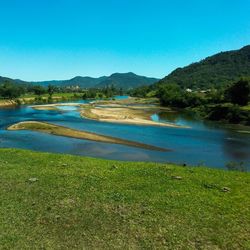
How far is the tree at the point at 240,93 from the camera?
100750 millimetres

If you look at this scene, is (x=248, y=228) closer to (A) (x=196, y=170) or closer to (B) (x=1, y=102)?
(A) (x=196, y=170)

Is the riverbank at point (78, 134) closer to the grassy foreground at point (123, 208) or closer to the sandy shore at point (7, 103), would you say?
the grassy foreground at point (123, 208)

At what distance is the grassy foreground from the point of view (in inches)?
587

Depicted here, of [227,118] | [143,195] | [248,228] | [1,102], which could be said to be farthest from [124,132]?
[1,102]

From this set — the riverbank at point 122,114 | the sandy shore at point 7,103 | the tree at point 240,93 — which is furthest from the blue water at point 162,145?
the sandy shore at point 7,103

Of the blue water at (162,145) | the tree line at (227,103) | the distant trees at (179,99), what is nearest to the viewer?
the blue water at (162,145)

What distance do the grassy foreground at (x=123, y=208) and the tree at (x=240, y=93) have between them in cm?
8089

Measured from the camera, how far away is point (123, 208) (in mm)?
18266

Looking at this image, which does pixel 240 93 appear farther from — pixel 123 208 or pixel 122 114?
pixel 123 208

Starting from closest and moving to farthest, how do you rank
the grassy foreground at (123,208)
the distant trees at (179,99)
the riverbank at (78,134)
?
1. the grassy foreground at (123,208)
2. the riverbank at (78,134)
3. the distant trees at (179,99)

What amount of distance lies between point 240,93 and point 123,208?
92.0 m

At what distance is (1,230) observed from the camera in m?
15.6

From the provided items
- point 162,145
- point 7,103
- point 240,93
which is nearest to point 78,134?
point 162,145

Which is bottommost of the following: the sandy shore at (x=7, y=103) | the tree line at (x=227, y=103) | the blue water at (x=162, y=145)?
the sandy shore at (x=7, y=103)
